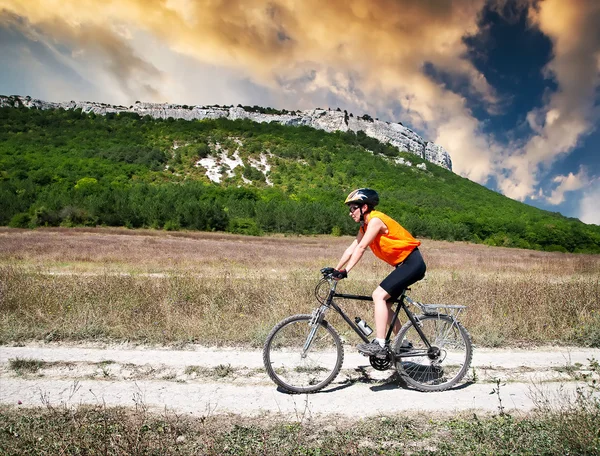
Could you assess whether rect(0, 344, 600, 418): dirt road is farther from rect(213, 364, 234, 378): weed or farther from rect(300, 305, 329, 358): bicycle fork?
rect(300, 305, 329, 358): bicycle fork

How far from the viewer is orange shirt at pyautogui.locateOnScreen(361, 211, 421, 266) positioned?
4965 mm

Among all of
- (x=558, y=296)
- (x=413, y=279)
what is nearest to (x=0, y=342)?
(x=413, y=279)

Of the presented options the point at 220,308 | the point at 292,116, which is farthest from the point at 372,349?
the point at 292,116

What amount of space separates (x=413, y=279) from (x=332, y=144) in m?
112

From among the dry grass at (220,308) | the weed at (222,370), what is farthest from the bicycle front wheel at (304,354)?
the dry grass at (220,308)

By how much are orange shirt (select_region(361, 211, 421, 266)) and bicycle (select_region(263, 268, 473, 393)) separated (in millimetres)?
573

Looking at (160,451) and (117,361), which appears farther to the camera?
(117,361)

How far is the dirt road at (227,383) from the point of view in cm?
447

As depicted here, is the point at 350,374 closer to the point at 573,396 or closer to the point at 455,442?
→ the point at 455,442

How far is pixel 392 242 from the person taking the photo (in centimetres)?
496

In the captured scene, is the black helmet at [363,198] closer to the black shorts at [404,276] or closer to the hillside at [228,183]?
the black shorts at [404,276]

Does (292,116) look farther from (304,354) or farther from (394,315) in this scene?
(304,354)

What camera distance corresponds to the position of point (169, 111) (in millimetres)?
151875

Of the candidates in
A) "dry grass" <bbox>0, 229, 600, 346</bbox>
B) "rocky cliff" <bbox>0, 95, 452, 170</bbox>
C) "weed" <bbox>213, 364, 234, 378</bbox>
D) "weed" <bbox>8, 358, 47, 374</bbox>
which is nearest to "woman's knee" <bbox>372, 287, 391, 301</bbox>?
"weed" <bbox>213, 364, 234, 378</bbox>
